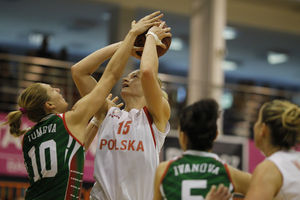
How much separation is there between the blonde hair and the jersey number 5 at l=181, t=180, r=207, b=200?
0.48m

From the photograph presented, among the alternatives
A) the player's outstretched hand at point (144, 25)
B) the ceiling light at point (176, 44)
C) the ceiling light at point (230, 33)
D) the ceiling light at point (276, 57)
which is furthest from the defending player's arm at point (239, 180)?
the ceiling light at point (276, 57)

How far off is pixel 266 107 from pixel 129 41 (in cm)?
113

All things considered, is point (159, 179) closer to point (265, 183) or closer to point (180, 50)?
point (265, 183)

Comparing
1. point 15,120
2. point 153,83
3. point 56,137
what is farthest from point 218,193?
point 15,120

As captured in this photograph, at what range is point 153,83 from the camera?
10.8 feet

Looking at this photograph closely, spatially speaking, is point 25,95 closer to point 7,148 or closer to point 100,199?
point 100,199

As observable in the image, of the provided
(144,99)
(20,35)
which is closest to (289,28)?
(20,35)

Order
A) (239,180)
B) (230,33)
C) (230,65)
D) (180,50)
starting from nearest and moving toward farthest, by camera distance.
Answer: (239,180) < (230,33) < (180,50) < (230,65)

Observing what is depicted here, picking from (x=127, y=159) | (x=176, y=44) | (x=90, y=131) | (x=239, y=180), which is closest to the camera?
(x=239, y=180)

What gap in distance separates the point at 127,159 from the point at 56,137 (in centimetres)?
48

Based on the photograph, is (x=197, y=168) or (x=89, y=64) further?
(x=89, y=64)

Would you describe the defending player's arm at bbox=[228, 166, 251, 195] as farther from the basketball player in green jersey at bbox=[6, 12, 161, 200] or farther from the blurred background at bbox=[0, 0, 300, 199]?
the blurred background at bbox=[0, 0, 300, 199]

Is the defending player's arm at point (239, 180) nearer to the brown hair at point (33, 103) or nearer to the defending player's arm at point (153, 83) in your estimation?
the defending player's arm at point (153, 83)

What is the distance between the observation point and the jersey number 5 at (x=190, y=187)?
2623 mm
